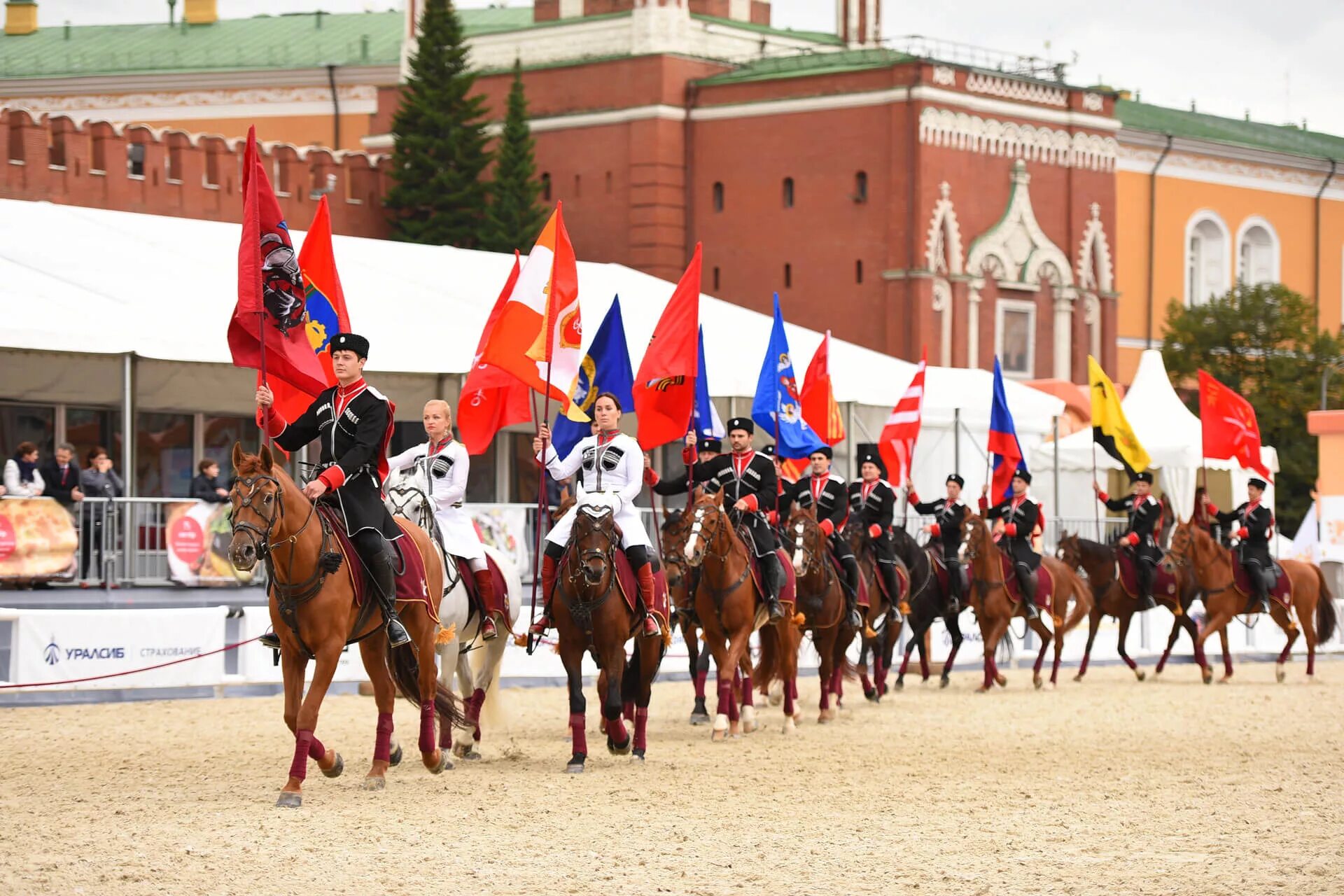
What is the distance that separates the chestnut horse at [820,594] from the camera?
19.8m

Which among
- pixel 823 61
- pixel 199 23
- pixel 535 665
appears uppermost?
pixel 199 23

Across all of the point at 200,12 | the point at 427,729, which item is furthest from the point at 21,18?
the point at 427,729

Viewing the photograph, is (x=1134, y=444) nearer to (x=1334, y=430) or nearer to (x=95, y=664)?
(x=95, y=664)

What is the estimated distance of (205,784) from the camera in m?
14.8

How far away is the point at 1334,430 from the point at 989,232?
15076mm

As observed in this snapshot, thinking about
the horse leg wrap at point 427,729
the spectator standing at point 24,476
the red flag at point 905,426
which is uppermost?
the red flag at point 905,426

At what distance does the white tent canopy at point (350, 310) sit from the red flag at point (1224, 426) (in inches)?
222

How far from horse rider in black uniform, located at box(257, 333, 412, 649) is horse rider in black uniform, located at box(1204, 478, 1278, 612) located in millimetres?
15573

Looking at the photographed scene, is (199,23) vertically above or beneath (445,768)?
above

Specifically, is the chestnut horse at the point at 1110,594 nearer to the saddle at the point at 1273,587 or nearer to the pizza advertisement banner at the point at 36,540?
the saddle at the point at 1273,587

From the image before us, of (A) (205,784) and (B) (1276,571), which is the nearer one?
(A) (205,784)

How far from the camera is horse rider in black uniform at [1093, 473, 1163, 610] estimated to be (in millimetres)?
27516

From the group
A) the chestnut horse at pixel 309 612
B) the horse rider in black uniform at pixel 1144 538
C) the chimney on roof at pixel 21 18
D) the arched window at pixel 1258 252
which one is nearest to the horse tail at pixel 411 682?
the chestnut horse at pixel 309 612

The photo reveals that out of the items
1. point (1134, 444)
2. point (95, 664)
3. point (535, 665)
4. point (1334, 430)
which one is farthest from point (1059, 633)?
point (1334, 430)
